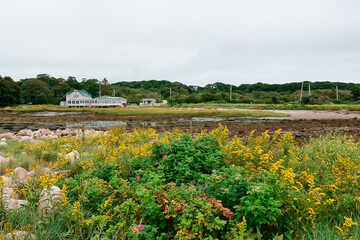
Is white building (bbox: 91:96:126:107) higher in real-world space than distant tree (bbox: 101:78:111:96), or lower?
lower

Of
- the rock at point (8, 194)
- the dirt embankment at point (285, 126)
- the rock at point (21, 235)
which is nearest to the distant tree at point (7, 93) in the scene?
the dirt embankment at point (285, 126)

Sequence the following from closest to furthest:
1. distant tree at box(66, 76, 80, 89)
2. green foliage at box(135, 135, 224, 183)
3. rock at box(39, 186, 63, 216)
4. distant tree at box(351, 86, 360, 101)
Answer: rock at box(39, 186, 63, 216) → green foliage at box(135, 135, 224, 183) → distant tree at box(351, 86, 360, 101) → distant tree at box(66, 76, 80, 89)

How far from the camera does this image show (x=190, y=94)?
79.2m

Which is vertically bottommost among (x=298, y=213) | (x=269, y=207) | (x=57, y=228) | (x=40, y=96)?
(x=57, y=228)

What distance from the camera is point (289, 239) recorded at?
216 centimetres

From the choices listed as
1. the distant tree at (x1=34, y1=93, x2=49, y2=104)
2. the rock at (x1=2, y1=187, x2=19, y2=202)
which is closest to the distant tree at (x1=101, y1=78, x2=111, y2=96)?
the distant tree at (x1=34, y1=93, x2=49, y2=104)

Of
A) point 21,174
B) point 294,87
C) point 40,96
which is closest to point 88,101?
point 40,96

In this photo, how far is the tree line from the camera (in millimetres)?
59250

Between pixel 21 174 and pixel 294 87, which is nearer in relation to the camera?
pixel 21 174

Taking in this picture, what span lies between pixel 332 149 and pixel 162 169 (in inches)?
146

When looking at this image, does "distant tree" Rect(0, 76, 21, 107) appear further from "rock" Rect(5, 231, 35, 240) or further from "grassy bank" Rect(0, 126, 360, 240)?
"rock" Rect(5, 231, 35, 240)

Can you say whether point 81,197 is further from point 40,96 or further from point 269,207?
point 40,96

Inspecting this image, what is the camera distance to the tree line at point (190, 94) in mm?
59250

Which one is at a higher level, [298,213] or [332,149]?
[332,149]
